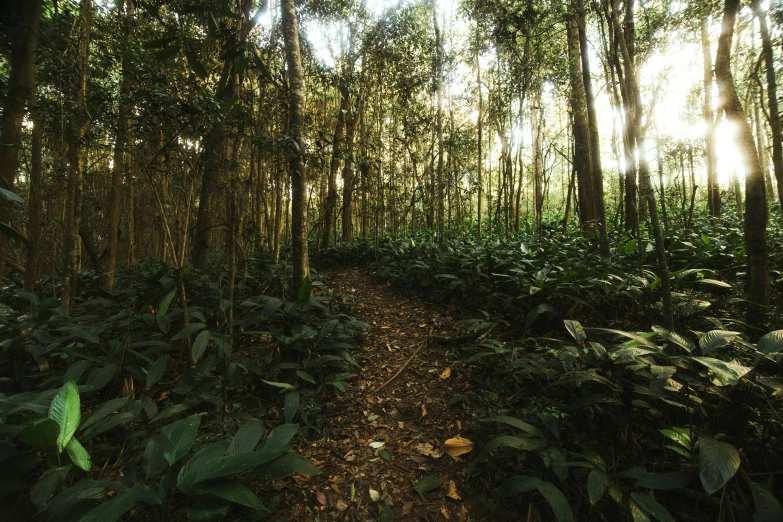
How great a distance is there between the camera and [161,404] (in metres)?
3.03

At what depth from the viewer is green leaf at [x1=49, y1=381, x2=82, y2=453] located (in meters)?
1.45

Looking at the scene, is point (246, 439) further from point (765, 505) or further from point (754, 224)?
point (754, 224)

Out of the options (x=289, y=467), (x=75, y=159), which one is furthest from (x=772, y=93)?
(x=75, y=159)

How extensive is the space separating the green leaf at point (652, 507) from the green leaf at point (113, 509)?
2.21 metres

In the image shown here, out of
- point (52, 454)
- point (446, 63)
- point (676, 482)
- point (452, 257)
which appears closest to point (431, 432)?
point (676, 482)

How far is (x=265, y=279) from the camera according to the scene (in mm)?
5426

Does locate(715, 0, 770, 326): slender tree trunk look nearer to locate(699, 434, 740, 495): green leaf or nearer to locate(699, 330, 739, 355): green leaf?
locate(699, 330, 739, 355): green leaf

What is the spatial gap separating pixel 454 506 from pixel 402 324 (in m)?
2.83

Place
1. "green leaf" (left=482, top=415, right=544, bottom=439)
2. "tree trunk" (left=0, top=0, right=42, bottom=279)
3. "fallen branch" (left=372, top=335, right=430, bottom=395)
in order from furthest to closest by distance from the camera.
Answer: "fallen branch" (left=372, top=335, right=430, bottom=395) < "tree trunk" (left=0, top=0, right=42, bottom=279) < "green leaf" (left=482, top=415, right=544, bottom=439)

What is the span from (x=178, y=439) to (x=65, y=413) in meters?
0.48

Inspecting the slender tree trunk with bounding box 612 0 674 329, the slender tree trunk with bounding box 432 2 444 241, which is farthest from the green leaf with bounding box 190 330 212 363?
the slender tree trunk with bounding box 432 2 444 241

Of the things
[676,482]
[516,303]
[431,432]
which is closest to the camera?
[676,482]

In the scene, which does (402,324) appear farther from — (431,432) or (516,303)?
(431,432)

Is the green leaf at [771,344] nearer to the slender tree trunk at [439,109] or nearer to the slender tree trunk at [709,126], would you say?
the slender tree trunk at [439,109]
